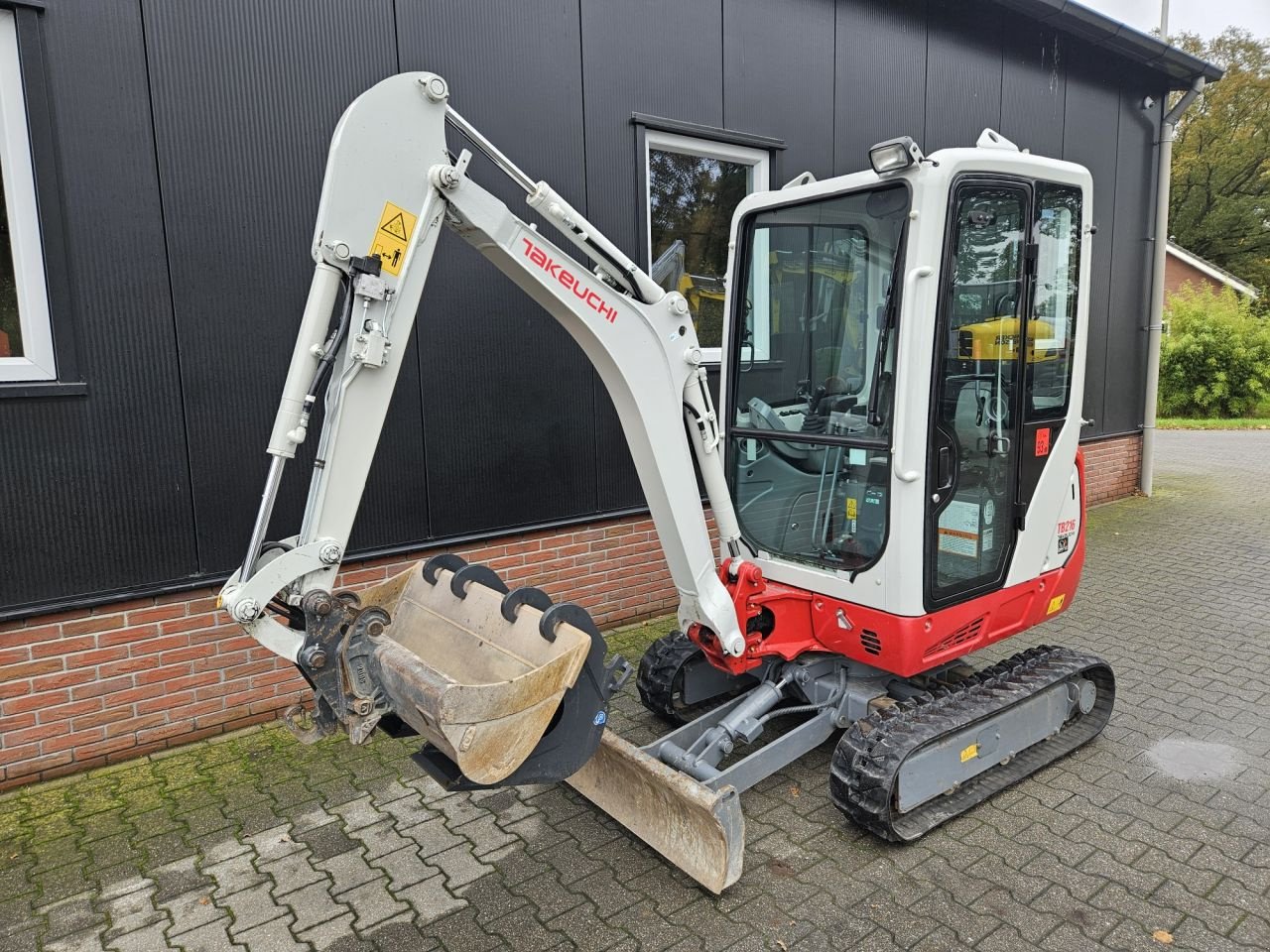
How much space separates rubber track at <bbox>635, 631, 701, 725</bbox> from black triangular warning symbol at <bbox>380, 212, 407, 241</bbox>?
2.36 m

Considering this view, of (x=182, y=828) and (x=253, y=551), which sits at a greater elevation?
(x=253, y=551)

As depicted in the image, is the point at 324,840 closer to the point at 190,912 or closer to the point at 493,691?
the point at 190,912

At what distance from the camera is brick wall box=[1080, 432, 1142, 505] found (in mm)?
9758

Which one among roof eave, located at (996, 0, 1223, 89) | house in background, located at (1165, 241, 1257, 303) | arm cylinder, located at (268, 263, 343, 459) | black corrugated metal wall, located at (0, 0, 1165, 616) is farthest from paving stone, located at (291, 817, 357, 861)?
house in background, located at (1165, 241, 1257, 303)

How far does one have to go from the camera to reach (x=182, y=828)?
3.61 meters

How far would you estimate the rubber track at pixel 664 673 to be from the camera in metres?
4.17

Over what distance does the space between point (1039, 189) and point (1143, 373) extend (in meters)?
7.82

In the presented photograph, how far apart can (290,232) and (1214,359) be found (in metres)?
22.4

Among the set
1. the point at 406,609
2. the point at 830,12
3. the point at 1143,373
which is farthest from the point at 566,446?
the point at 1143,373

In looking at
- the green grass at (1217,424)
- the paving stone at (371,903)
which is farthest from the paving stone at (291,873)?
the green grass at (1217,424)

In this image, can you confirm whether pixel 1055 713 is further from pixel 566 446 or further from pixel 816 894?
pixel 566 446

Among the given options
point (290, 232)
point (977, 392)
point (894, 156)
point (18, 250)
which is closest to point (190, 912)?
point (18, 250)

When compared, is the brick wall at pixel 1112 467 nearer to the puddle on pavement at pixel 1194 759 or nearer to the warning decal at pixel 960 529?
the puddle on pavement at pixel 1194 759

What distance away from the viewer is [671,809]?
316 cm
